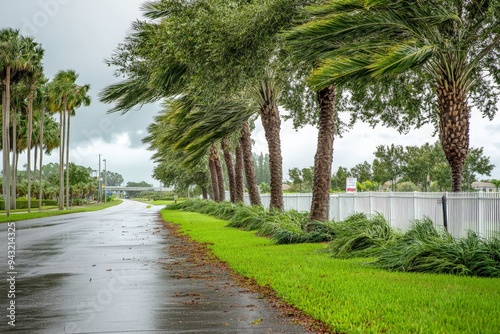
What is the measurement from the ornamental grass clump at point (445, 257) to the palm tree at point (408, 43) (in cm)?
327

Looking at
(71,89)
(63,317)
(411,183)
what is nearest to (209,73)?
(63,317)

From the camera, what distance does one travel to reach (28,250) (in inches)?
677

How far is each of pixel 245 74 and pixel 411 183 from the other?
7498 centimetres

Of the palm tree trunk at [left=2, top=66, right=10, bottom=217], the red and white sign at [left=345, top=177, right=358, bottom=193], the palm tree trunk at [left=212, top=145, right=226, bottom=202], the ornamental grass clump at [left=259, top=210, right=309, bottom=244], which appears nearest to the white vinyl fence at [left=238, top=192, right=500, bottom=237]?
the red and white sign at [left=345, top=177, right=358, bottom=193]

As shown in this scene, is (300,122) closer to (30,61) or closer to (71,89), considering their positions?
(30,61)

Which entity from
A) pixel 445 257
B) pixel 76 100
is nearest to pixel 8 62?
pixel 76 100

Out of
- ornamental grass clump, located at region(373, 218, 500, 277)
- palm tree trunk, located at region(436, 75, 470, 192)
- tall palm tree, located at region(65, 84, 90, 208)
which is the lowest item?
ornamental grass clump, located at region(373, 218, 500, 277)

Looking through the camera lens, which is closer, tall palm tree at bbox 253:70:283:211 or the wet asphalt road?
the wet asphalt road

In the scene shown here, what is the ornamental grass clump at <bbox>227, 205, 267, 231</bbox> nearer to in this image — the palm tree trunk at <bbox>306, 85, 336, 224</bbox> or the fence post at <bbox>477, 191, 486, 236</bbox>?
the palm tree trunk at <bbox>306, 85, 336, 224</bbox>

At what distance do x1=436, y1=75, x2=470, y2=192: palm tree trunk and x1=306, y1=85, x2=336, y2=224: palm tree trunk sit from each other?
10.4ft

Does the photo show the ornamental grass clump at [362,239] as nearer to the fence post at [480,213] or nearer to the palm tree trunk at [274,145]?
the fence post at [480,213]

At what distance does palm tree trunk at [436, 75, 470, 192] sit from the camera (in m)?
15.1

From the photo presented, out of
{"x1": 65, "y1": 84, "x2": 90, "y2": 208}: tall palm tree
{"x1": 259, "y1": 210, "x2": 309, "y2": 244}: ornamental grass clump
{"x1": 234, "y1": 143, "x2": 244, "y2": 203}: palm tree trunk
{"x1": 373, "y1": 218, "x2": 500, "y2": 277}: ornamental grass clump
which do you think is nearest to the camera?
{"x1": 373, "y1": 218, "x2": 500, "y2": 277}: ornamental grass clump

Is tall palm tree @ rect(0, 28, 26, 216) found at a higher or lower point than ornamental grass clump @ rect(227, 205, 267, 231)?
higher
